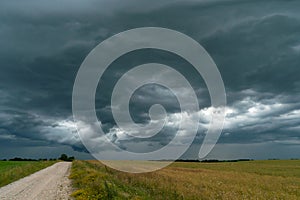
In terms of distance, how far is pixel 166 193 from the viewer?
1662cm

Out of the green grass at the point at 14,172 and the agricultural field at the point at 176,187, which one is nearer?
the agricultural field at the point at 176,187

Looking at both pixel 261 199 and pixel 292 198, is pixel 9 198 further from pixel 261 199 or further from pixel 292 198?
pixel 292 198

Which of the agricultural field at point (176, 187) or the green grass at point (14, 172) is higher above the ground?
the green grass at point (14, 172)

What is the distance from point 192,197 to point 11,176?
77.1ft

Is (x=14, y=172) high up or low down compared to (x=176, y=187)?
up

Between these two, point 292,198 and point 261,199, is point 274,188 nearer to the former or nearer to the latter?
point 292,198

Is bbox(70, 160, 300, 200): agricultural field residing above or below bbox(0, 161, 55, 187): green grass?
below

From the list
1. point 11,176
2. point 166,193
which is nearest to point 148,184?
point 166,193

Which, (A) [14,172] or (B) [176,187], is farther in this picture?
(A) [14,172]

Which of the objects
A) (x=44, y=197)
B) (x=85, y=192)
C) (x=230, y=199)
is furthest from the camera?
(x=44, y=197)

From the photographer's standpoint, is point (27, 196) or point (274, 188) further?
point (274, 188)

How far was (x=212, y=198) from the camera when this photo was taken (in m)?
15.5

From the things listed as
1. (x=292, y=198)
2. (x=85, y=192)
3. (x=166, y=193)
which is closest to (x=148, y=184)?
(x=166, y=193)

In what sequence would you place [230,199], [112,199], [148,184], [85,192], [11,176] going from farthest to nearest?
[11,176]
[148,184]
[85,192]
[230,199]
[112,199]
